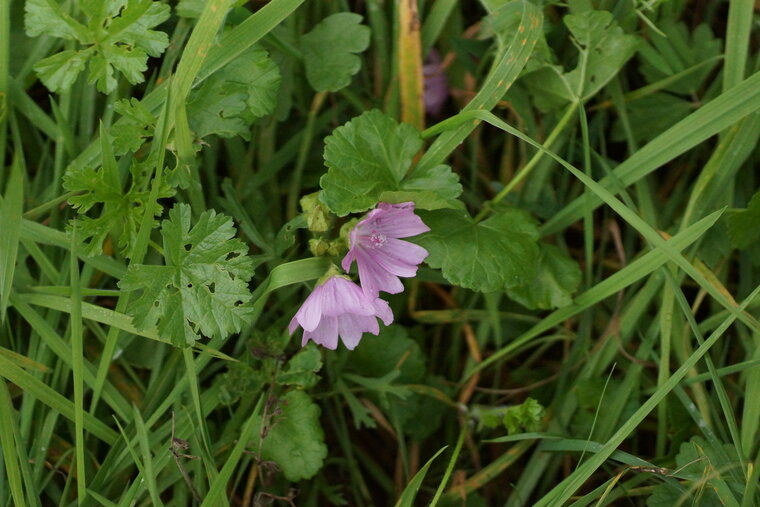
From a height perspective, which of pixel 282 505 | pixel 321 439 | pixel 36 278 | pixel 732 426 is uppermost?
pixel 36 278

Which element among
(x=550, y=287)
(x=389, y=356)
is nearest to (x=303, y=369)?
(x=389, y=356)

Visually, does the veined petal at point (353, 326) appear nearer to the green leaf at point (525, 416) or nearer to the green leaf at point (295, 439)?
the green leaf at point (295, 439)

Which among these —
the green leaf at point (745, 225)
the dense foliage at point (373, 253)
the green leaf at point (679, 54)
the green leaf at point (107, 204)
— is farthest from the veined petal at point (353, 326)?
the green leaf at point (679, 54)

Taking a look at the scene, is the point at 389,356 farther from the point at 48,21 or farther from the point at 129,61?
the point at 48,21

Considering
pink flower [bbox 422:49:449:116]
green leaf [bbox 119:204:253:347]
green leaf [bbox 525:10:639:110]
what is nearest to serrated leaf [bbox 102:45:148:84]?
green leaf [bbox 119:204:253:347]

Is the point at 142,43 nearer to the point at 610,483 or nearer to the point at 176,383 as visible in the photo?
the point at 176,383

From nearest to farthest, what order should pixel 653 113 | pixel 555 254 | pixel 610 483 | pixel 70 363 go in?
pixel 610 483 → pixel 70 363 → pixel 555 254 → pixel 653 113

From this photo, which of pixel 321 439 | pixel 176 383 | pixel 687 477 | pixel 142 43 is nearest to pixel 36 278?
pixel 176 383
